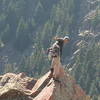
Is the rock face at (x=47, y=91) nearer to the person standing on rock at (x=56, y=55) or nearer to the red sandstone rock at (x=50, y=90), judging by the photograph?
the red sandstone rock at (x=50, y=90)

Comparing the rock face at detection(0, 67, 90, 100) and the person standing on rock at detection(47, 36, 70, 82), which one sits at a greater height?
the person standing on rock at detection(47, 36, 70, 82)

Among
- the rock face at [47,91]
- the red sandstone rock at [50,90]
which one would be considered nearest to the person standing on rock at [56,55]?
the red sandstone rock at [50,90]

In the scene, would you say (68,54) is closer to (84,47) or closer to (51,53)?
(84,47)

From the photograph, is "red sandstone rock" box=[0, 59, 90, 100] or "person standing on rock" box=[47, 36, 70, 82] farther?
"person standing on rock" box=[47, 36, 70, 82]

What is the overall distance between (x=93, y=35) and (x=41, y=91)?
164m

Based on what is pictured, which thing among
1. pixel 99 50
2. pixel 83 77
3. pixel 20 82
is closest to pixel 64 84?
pixel 20 82

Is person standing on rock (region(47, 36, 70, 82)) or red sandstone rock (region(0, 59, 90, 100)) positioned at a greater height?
person standing on rock (region(47, 36, 70, 82))

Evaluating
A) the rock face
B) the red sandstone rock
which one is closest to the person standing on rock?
the red sandstone rock

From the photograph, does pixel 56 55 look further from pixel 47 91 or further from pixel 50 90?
pixel 47 91

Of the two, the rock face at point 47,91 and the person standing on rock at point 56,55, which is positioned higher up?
the person standing on rock at point 56,55

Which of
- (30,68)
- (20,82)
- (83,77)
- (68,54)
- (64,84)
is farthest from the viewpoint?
(68,54)

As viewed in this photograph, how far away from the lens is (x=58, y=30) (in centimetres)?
19775

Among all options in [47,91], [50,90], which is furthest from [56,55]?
[47,91]

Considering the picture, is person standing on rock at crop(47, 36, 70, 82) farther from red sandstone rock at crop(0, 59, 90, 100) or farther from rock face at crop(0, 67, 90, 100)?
rock face at crop(0, 67, 90, 100)
